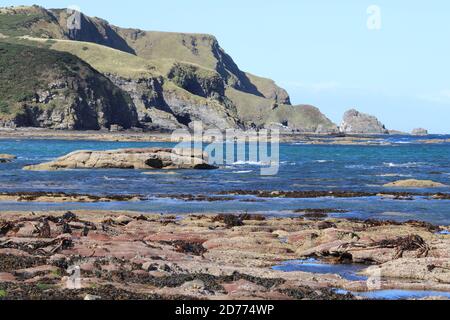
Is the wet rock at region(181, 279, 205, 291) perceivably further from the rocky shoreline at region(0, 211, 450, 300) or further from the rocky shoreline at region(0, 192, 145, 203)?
the rocky shoreline at region(0, 192, 145, 203)

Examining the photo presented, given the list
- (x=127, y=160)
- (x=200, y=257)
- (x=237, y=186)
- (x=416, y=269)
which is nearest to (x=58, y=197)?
(x=237, y=186)

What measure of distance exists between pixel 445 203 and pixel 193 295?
32.2 m

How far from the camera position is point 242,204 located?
4528cm

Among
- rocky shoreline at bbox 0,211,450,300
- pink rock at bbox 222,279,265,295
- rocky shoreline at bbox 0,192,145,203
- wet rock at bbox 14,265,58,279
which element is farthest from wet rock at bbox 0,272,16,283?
rocky shoreline at bbox 0,192,145,203

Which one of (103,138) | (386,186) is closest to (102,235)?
(386,186)

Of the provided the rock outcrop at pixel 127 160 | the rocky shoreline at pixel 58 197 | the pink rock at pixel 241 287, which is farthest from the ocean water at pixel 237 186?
the pink rock at pixel 241 287

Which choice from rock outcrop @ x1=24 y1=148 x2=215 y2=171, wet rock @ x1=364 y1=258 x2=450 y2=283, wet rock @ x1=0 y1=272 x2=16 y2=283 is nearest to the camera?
wet rock @ x1=0 y1=272 x2=16 y2=283

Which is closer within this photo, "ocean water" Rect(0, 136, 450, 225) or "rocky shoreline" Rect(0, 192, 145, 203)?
"ocean water" Rect(0, 136, 450, 225)

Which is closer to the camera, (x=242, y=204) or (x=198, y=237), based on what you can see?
(x=198, y=237)

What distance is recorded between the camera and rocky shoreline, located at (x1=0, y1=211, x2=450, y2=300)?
18266 millimetres

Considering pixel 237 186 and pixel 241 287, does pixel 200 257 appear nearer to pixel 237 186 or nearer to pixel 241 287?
pixel 241 287

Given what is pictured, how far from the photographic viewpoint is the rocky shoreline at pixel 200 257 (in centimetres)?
1827

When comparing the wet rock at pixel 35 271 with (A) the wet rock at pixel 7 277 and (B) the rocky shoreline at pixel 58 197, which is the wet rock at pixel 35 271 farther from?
(B) the rocky shoreline at pixel 58 197
